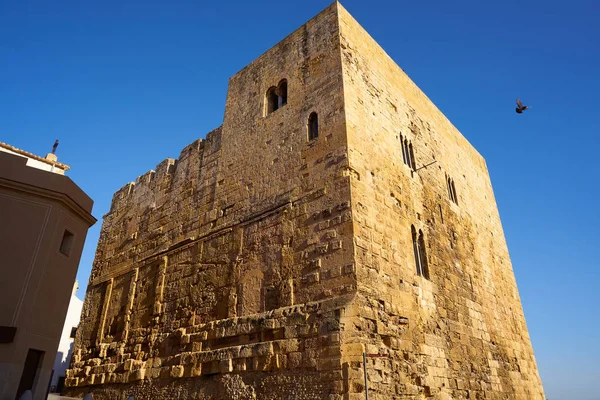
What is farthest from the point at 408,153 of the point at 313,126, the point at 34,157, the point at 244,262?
the point at 34,157

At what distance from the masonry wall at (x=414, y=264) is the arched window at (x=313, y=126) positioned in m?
0.67

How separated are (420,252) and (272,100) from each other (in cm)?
431

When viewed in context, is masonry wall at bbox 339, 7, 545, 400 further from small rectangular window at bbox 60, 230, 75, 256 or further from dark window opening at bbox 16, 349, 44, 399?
small rectangular window at bbox 60, 230, 75, 256

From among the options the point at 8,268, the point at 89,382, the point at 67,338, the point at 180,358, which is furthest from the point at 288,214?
the point at 67,338

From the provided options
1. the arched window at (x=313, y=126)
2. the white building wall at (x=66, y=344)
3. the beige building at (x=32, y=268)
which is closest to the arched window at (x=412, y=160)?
the arched window at (x=313, y=126)

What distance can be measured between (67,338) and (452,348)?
839 inches

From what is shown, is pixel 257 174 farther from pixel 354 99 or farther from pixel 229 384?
pixel 229 384

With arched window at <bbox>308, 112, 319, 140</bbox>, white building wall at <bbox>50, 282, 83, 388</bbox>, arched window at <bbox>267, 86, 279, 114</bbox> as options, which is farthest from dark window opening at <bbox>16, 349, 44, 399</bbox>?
white building wall at <bbox>50, 282, 83, 388</bbox>

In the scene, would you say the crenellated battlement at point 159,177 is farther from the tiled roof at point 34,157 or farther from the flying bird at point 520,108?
the flying bird at point 520,108

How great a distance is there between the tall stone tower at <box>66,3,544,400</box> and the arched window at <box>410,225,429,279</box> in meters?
0.04

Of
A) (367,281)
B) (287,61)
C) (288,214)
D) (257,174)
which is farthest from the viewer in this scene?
(287,61)

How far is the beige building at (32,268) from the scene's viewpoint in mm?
6273

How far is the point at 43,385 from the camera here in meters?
6.73

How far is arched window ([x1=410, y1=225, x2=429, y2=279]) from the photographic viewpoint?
7.62m
